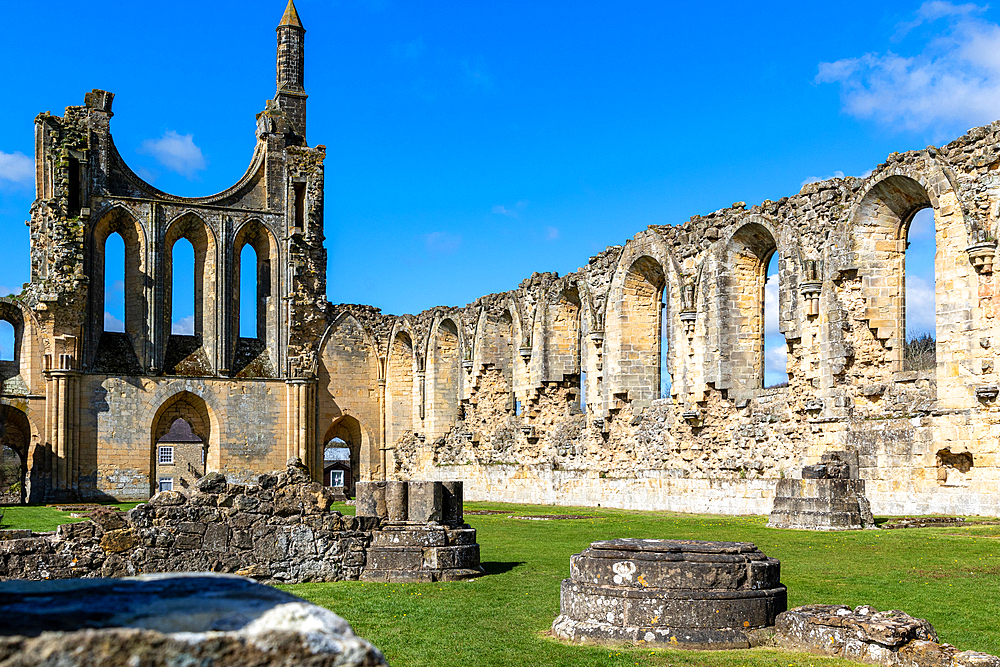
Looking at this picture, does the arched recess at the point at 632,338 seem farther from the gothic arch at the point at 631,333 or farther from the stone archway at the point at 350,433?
the stone archway at the point at 350,433

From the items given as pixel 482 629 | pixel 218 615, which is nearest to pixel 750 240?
pixel 482 629

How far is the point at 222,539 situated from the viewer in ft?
30.5

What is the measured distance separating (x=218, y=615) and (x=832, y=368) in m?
15.6

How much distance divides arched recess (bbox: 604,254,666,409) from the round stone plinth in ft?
51.5

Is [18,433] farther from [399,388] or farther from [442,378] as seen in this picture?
[442,378]

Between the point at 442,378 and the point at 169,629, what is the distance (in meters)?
29.7

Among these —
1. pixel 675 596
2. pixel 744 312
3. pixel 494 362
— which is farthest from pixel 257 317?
pixel 675 596

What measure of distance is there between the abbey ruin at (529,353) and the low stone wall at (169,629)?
13617 mm

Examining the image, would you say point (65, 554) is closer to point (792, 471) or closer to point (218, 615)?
point (218, 615)

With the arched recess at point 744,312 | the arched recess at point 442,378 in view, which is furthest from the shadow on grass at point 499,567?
the arched recess at point 442,378

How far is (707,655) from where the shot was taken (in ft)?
19.0

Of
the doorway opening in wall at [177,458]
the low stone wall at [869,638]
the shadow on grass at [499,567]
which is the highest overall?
the low stone wall at [869,638]

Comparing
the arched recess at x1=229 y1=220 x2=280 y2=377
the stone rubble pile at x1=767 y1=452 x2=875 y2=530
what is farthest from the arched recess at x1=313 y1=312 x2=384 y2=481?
the stone rubble pile at x1=767 y1=452 x2=875 y2=530

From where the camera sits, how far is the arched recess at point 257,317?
105 feet
